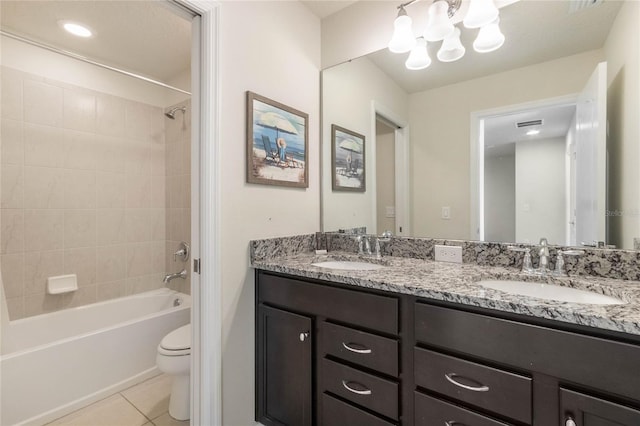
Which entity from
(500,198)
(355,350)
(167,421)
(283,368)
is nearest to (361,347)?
(355,350)

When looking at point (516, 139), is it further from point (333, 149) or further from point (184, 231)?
point (184, 231)

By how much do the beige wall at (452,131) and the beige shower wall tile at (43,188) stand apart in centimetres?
258

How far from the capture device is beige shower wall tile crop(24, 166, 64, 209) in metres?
2.14

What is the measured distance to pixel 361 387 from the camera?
1179 millimetres

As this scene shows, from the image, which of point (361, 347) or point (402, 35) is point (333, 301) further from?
point (402, 35)

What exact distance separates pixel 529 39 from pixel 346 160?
111 cm

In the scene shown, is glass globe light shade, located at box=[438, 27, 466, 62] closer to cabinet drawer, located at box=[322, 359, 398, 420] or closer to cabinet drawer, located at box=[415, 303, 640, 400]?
cabinet drawer, located at box=[415, 303, 640, 400]

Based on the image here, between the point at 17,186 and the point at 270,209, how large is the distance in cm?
189

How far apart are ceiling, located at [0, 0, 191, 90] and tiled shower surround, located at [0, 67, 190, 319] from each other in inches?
11.9

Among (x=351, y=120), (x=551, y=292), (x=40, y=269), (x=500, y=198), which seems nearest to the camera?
(x=551, y=292)

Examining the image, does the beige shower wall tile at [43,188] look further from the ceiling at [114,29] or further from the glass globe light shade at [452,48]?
the glass globe light shade at [452,48]

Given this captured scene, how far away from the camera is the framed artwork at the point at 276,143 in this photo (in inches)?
61.9

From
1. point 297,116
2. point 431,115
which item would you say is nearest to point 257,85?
point 297,116

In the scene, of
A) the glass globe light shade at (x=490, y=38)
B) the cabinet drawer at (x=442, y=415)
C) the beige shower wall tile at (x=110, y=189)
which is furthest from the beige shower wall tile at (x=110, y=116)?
the cabinet drawer at (x=442, y=415)
